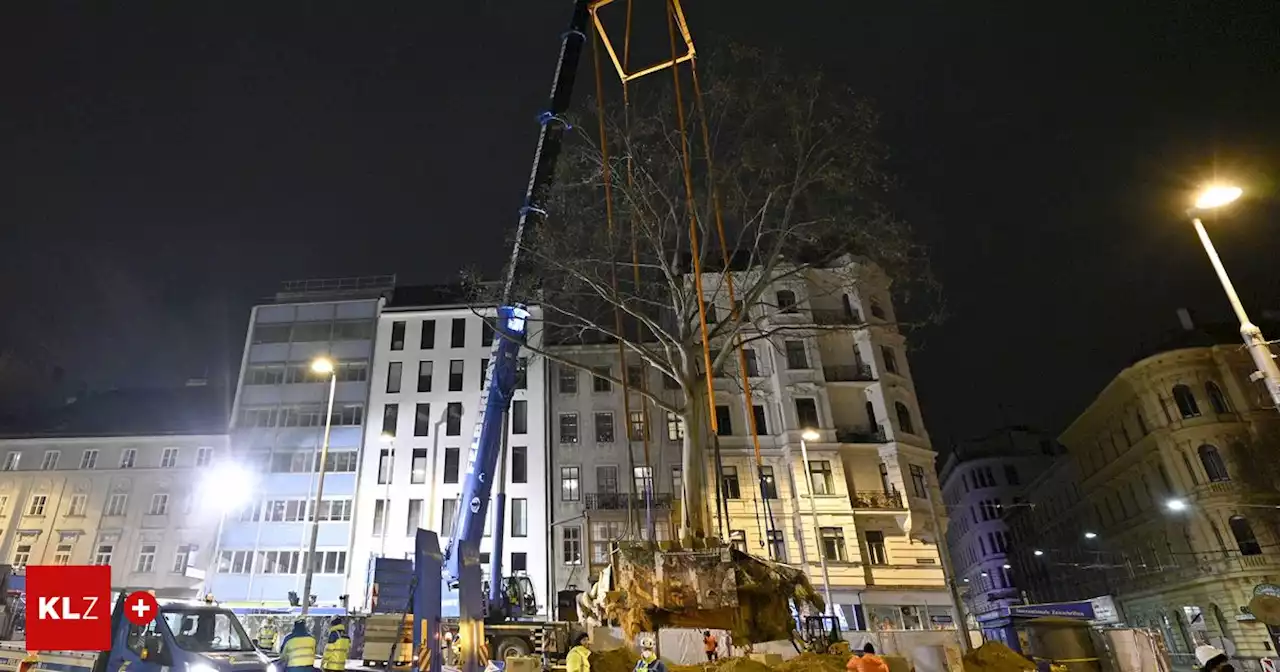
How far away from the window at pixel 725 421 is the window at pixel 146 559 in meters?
34.0

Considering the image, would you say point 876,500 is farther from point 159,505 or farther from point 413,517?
point 159,505

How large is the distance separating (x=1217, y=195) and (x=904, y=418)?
27264 millimetres

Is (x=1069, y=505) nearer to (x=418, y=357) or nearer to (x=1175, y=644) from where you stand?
(x=1175, y=644)

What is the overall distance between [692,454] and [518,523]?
24.0 meters

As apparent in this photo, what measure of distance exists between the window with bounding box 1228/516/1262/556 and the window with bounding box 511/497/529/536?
1578 inches

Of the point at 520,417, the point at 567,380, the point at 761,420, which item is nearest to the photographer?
the point at 761,420

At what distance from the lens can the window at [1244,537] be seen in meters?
37.4

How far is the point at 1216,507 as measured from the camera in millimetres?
39000

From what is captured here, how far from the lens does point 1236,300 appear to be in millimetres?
11727

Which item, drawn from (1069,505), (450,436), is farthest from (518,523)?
(1069,505)

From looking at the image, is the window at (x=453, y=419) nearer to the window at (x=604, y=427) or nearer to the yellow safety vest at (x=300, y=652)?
the window at (x=604, y=427)

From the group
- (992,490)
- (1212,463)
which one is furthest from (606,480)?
(992,490)

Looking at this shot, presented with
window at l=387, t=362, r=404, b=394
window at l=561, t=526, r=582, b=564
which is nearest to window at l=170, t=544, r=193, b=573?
window at l=387, t=362, r=404, b=394

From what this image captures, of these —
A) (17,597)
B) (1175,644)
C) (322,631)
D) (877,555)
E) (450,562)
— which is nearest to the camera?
(17,597)
